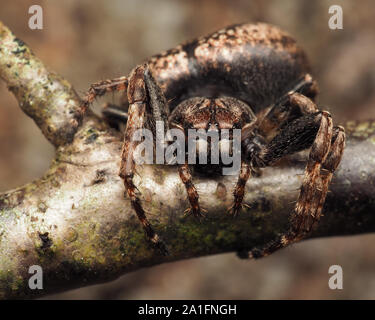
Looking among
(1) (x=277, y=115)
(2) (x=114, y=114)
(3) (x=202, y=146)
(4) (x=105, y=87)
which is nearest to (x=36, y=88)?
(4) (x=105, y=87)

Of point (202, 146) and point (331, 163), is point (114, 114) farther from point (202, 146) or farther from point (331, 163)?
point (331, 163)

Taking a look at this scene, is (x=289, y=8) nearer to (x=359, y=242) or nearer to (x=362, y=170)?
(x=359, y=242)

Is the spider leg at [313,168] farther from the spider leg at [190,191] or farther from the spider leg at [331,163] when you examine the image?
the spider leg at [190,191]

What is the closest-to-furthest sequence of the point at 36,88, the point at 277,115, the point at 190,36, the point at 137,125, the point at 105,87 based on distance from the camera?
the point at 137,125
the point at 36,88
the point at 105,87
the point at 277,115
the point at 190,36

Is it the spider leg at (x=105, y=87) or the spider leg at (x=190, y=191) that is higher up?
the spider leg at (x=105, y=87)

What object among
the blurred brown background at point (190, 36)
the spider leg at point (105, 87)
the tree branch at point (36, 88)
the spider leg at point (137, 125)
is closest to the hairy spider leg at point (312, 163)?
the spider leg at point (137, 125)

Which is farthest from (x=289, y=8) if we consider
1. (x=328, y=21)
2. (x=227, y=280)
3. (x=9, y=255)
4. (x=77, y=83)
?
(x=9, y=255)

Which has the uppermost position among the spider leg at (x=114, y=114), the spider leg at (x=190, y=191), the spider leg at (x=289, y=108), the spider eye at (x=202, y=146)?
the spider leg at (x=114, y=114)
